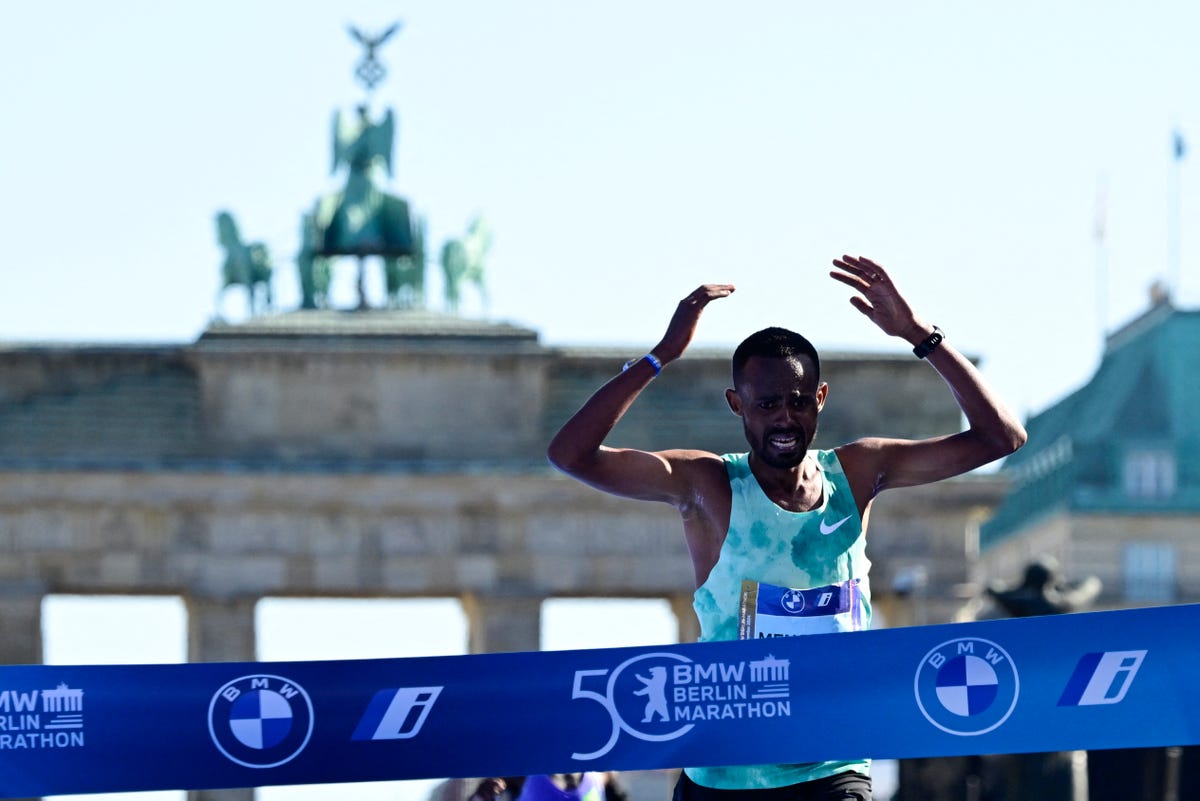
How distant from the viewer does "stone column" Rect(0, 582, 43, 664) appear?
46969 millimetres

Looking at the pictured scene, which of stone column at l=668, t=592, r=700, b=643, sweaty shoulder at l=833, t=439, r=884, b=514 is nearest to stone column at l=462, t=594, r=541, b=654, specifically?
stone column at l=668, t=592, r=700, b=643

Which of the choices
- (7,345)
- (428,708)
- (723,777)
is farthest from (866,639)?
(7,345)

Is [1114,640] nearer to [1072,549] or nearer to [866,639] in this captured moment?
[866,639]

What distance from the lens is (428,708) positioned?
791 centimetres

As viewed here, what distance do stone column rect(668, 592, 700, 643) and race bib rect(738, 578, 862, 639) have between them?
1500 inches

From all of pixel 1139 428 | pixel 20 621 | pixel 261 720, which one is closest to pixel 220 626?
pixel 20 621

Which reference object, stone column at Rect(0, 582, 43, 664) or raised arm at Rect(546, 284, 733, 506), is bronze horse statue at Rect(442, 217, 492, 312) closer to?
stone column at Rect(0, 582, 43, 664)

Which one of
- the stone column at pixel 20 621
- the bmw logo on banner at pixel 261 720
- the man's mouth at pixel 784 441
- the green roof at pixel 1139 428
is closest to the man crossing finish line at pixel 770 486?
the man's mouth at pixel 784 441

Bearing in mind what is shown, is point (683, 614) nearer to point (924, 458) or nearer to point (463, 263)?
point (463, 263)

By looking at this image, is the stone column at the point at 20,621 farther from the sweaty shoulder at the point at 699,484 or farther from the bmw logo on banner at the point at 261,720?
the sweaty shoulder at the point at 699,484

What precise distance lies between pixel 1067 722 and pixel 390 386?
136ft

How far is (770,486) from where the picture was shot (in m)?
7.95

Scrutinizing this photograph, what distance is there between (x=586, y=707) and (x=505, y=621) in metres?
40.6

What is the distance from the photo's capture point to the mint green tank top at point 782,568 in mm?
7824
